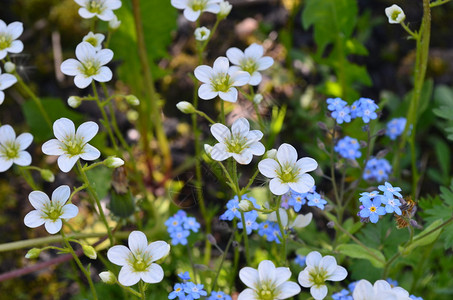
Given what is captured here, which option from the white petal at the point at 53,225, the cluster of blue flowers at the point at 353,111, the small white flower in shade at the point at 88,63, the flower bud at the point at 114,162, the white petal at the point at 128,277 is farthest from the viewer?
the cluster of blue flowers at the point at 353,111

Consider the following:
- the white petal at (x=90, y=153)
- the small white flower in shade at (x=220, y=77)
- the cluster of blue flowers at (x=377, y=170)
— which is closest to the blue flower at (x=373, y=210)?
the small white flower in shade at (x=220, y=77)

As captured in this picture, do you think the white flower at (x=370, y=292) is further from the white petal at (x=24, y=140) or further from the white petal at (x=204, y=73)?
the white petal at (x=24, y=140)

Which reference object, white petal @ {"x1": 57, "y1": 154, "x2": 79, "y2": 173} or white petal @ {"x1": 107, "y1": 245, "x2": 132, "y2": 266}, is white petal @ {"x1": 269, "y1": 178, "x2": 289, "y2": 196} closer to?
white petal @ {"x1": 107, "y1": 245, "x2": 132, "y2": 266}

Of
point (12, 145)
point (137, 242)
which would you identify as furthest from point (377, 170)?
point (12, 145)

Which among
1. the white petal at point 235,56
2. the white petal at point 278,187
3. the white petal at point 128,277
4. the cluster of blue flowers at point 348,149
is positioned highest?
the white petal at point 235,56

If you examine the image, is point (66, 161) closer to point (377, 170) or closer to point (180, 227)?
point (180, 227)

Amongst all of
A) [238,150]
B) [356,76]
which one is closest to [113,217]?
[238,150]

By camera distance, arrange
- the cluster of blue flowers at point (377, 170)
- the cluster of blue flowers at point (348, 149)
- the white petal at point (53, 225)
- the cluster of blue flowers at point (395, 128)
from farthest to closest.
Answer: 1. the cluster of blue flowers at point (395, 128)
2. the cluster of blue flowers at point (377, 170)
3. the cluster of blue flowers at point (348, 149)
4. the white petal at point (53, 225)
